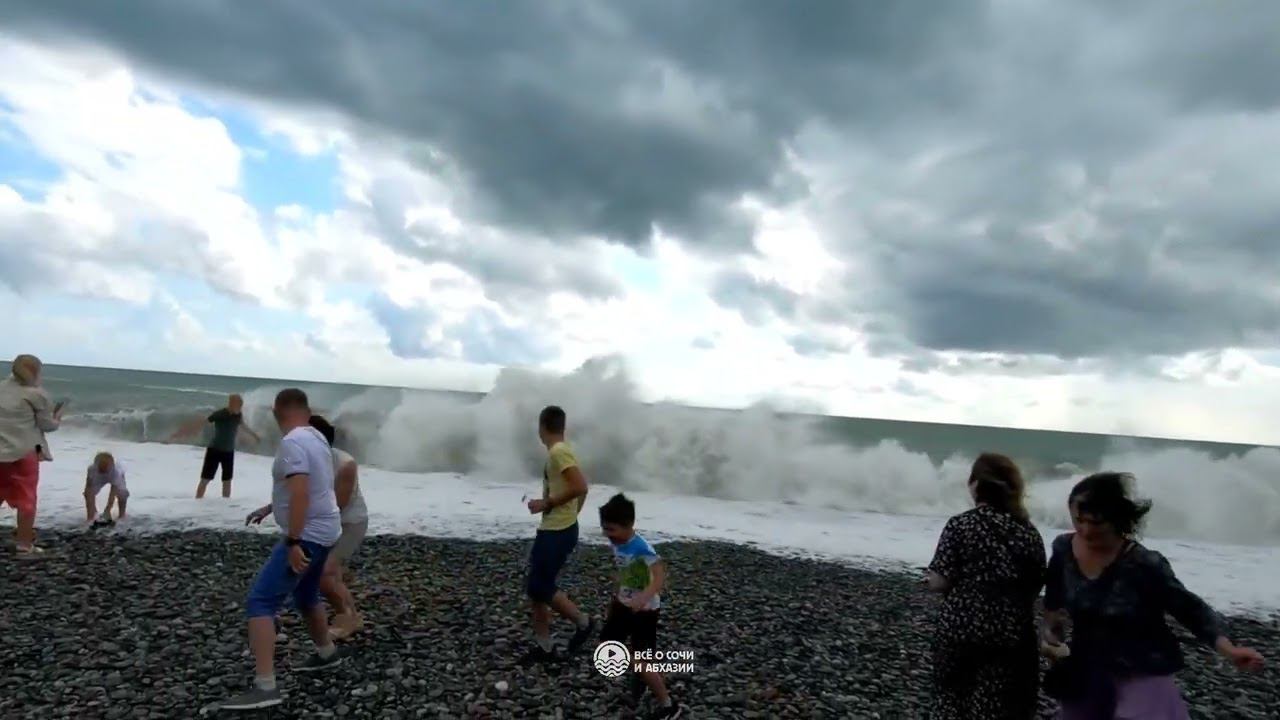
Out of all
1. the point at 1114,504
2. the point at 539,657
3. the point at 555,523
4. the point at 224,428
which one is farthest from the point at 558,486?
the point at 224,428

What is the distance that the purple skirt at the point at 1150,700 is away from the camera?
2.91 m

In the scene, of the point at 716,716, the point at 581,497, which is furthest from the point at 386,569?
the point at 716,716

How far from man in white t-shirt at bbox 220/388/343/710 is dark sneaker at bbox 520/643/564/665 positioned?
5.70 feet

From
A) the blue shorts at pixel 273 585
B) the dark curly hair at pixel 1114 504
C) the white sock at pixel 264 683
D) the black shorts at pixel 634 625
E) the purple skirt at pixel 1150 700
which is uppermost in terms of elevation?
the dark curly hair at pixel 1114 504

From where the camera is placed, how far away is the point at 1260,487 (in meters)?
22.4

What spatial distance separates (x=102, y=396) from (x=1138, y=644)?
5802 cm

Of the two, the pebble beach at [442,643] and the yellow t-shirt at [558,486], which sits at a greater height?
the yellow t-shirt at [558,486]

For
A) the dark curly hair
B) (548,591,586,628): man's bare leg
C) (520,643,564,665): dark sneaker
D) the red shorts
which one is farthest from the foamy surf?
the dark curly hair

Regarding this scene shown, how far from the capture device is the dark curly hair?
116 inches

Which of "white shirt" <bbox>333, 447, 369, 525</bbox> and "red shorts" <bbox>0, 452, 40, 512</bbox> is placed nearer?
"white shirt" <bbox>333, 447, 369, 525</bbox>

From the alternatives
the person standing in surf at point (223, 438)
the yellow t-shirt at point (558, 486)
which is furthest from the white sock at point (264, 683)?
the person standing in surf at point (223, 438)

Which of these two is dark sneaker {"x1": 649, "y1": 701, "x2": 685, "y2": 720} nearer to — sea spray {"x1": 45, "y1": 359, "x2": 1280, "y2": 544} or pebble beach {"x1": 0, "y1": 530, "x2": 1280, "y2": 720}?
pebble beach {"x1": 0, "y1": 530, "x2": 1280, "y2": 720}

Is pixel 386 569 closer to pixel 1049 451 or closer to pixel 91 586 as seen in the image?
pixel 91 586

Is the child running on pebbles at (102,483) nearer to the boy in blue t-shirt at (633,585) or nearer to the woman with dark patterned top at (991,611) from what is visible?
the boy in blue t-shirt at (633,585)
